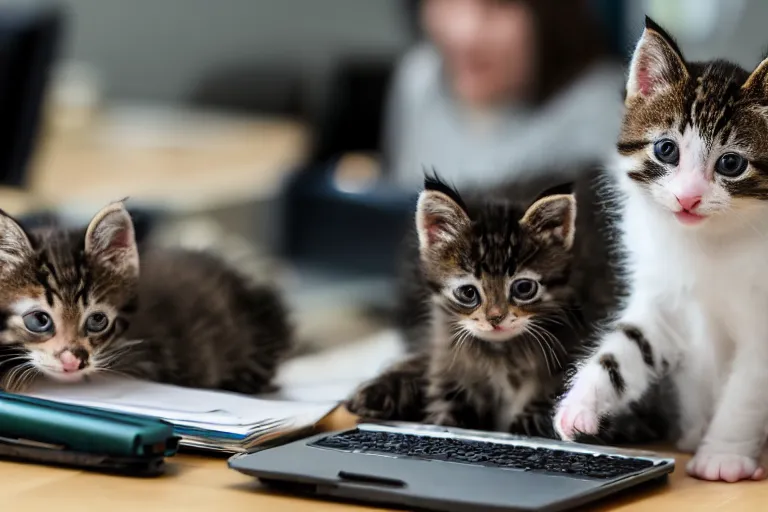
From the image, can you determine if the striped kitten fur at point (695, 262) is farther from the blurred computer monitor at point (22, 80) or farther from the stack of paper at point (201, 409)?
the blurred computer monitor at point (22, 80)

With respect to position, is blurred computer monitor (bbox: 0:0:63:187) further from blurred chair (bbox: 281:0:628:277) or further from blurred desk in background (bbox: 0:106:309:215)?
blurred chair (bbox: 281:0:628:277)

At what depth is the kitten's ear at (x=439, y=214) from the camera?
1.18m

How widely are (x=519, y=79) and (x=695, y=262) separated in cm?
231

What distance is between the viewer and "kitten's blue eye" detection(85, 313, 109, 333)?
1.24 m

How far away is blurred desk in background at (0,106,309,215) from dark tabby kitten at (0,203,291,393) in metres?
1.58

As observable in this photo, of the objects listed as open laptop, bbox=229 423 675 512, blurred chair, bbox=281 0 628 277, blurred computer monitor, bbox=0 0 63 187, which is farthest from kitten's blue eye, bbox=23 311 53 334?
blurred computer monitor, bbox=0 0 63 187

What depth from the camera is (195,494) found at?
41.6 inches

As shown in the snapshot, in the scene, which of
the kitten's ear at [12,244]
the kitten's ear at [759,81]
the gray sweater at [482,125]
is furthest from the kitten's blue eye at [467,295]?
the gray sweater at [482,125]

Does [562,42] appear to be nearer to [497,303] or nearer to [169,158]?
[169,158]

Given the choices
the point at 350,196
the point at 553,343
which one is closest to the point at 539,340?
the point at 553,343

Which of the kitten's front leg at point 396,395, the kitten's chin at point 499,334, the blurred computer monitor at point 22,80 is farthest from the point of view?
the blurred computer monitor at point 22,80

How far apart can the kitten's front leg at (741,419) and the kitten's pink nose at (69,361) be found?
0.64 metres

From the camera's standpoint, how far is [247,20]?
5.57 meters

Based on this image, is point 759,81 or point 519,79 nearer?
point 759,81
